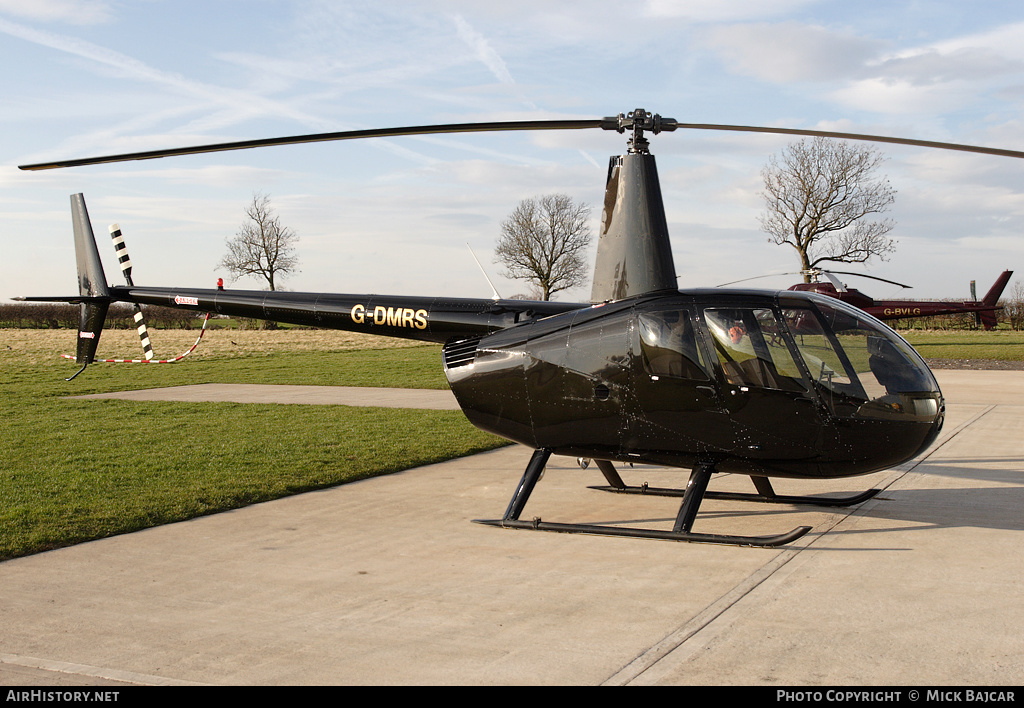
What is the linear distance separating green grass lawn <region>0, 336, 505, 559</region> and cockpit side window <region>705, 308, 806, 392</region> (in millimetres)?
4185

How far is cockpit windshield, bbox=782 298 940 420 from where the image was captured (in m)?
5.66

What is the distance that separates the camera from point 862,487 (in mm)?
7977

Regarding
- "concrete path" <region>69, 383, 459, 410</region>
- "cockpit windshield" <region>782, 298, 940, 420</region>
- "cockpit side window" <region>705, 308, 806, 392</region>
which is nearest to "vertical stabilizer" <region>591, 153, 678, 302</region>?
"cockpit side window" <region>705, 308, 806, 392</region>

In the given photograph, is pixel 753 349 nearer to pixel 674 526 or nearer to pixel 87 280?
pixel 674 526

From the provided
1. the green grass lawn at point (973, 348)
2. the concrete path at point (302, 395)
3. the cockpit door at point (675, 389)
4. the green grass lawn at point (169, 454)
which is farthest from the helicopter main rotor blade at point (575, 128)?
the green grass lawn at point (973, 348)

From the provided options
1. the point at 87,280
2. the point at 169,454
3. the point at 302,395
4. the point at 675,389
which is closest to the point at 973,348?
the point at 302,395

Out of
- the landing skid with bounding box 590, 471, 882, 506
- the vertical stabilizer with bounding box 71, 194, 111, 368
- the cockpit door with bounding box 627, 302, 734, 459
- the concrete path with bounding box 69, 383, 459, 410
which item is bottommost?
the concrete path with bounding box 69, 383, 459, 410

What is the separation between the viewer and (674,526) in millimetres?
6012

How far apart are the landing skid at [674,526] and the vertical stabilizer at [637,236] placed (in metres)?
1.50

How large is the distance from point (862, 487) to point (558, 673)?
17.6 ft

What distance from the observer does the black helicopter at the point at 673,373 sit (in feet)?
18.8

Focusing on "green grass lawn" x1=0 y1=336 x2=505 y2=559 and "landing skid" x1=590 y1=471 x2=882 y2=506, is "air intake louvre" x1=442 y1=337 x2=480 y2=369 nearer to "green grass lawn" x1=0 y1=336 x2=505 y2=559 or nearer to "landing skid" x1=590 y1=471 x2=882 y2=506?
"landing skid" x1=590 y1=471 x2=882 y2=506

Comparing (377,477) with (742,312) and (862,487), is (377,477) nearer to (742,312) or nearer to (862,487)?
(742,312)
